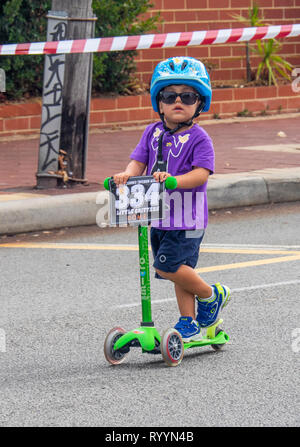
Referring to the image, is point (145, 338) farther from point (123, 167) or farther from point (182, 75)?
point (123, 167)

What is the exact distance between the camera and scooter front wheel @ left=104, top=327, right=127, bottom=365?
15.8 ft

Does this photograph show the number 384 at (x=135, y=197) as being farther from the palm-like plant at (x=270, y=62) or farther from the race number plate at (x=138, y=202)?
the palm-like plant at (x=270, y=62)

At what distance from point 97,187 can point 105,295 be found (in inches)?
146

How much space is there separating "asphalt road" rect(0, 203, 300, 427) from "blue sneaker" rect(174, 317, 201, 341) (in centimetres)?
13

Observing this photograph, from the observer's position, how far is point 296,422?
4.02 metres

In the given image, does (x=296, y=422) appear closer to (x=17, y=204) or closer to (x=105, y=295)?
(x=105, y=295)

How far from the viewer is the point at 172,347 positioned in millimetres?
4809

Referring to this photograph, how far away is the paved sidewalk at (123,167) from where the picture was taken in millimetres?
8938

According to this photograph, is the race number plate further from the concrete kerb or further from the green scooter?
the concrete kerb

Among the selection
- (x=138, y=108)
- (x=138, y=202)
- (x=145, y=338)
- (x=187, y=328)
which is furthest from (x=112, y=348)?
(x=138, y=108)

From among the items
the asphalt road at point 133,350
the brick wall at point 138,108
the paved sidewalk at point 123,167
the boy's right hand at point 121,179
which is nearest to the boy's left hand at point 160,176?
the boy's right hand at point 121,179

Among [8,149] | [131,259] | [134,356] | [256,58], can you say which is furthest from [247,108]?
[134,356]

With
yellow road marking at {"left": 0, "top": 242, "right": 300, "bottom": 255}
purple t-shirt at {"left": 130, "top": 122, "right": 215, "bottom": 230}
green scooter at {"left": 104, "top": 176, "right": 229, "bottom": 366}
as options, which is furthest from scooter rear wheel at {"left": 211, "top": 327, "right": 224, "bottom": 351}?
yellow road marking at {"left": 0, "top": 242, "right": 300, "bottom": 255}

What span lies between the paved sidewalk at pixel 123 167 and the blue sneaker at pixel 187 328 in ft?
13.0
